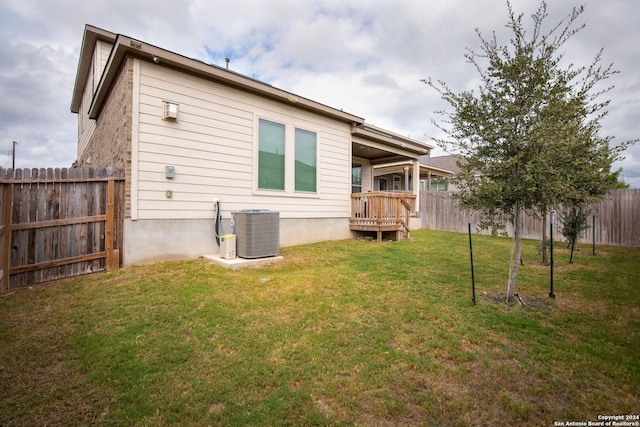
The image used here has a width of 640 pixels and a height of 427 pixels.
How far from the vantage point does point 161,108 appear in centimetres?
586

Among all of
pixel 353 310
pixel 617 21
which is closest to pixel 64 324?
pixel 353 310

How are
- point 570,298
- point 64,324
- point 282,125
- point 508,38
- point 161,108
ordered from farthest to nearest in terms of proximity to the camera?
point 282,125 < point 161,108 < point 570,298 < point 508,38 < point 64,324

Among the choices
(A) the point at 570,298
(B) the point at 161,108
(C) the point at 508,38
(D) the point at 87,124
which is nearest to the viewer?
(C) the point at 508,38

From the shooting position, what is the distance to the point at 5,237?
426cm

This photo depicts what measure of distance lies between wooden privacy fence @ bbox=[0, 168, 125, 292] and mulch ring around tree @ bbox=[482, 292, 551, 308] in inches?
247

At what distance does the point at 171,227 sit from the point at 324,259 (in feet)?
10.7

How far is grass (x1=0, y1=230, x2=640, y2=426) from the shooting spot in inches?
78.5

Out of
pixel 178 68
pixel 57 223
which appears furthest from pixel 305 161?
pixel 57 223

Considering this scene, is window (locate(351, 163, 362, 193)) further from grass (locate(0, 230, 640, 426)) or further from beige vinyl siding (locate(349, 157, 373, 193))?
grass (locate(0, 230, 640, 426))

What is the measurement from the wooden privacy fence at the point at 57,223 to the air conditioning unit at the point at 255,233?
2123mm

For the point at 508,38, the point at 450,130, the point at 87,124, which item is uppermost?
the point at 87,124

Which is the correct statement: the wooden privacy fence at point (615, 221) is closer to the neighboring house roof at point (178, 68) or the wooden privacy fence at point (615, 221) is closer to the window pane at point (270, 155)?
the neighboring house roof at point (178, 68)

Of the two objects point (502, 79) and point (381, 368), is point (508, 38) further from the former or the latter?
point (381, 368)

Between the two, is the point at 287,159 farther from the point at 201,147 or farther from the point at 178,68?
the point at 178,68
